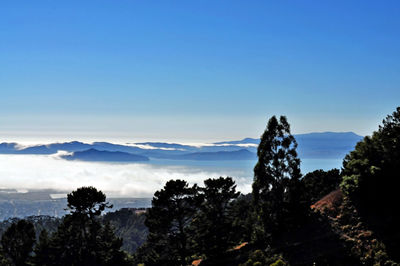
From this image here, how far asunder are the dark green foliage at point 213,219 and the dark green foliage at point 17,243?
40256mm

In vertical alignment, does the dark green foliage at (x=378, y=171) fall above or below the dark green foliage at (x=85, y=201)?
above

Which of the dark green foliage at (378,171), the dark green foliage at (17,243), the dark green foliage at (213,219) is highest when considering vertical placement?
the dark green foliage at (378,171)

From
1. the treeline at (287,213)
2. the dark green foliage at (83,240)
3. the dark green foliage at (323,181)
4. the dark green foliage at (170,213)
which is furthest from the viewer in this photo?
the dark green foliage at (323,181)

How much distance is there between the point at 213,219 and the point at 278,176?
37.4ft

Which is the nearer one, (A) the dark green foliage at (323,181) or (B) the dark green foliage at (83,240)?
(B) the dark green foliage at (83,240)

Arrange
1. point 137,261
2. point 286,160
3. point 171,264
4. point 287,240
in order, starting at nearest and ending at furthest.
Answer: point 287,240
point 286,160
point 171,264
point 137,261

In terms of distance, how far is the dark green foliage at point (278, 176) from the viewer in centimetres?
4281

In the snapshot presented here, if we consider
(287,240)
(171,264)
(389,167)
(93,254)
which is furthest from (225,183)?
(93,254)

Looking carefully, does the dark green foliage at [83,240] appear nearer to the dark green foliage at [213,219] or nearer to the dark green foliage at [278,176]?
the dark green foliage at [213,219]

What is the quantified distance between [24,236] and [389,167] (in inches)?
2630

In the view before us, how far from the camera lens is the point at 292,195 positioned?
43.1 meters

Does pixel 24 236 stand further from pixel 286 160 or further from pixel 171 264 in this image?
pixel 286 160

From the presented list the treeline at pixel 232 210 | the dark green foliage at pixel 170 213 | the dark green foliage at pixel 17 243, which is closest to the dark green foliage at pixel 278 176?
the treeline at pixel 232 210

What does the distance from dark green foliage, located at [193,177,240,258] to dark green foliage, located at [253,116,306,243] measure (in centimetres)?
557
